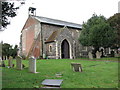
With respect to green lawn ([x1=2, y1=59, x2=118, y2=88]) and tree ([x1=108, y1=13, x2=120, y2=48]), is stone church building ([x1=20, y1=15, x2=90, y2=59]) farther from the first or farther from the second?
green lawn ([x1=2, y1=59, x2=118, y2=88])

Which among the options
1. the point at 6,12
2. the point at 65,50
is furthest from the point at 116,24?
the point at 6,12

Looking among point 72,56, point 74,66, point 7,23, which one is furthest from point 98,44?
point 7,23

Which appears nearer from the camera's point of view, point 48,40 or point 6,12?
point 6,12

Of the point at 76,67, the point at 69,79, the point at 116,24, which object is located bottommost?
the point at 69,79

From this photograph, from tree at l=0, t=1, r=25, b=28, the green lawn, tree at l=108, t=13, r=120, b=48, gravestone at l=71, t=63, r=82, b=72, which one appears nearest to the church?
tree at l=108, t=13, r=120, b=48

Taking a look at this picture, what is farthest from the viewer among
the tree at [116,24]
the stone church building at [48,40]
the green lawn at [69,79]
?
the tree at [116,24]

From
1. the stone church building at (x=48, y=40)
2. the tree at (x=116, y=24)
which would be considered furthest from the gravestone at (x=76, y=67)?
the tree at (x=116, y=24)

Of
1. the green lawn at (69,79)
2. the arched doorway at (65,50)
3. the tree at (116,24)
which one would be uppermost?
the tree at (116,24)

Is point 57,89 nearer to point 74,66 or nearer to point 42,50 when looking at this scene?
point 74,66

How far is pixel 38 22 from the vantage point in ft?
98.4

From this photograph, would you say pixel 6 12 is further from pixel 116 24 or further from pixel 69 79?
pixel 116 24

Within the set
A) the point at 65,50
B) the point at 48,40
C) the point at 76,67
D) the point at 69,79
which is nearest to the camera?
the point at 69,79

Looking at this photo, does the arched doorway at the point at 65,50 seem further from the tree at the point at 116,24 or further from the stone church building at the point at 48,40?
the tree at the point at 116,24

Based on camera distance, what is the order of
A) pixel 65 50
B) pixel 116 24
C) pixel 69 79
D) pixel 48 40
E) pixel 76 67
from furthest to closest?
pixel 65 50
pixel 116 24
pixel 48 40
pixel 76 67
pixel 69 79
